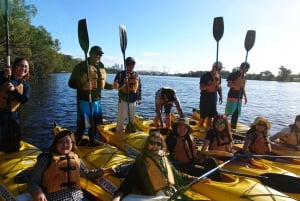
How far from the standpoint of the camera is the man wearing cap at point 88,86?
5.46 meters

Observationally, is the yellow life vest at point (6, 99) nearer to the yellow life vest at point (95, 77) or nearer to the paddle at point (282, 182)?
the yellow life vest at point (95, 77)

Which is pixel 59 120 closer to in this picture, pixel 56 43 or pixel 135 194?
pixel 135 194

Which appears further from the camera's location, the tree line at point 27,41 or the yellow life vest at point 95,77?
the tree line at point 27,41

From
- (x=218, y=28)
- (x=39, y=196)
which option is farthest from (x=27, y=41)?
(x=39, y=196)

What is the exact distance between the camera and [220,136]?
5.06 metres

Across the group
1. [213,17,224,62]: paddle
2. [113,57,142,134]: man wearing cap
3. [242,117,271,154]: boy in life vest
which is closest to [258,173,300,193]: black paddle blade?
[242,117,271,154]: boy in life vest

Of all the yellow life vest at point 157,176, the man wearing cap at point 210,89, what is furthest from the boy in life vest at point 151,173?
the man wearing cap at point 210,89

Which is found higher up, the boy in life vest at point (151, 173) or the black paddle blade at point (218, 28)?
the black paddle blade at point (218, 28)

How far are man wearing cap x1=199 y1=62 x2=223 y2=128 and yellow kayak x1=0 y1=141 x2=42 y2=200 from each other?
14.0ft

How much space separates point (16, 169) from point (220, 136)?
10.2ft

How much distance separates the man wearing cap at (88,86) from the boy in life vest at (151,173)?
2.47 metres

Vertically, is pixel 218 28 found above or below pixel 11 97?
above

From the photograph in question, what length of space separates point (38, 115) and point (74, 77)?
840cm

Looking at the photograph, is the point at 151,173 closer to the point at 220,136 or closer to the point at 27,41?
the point at 220,136
